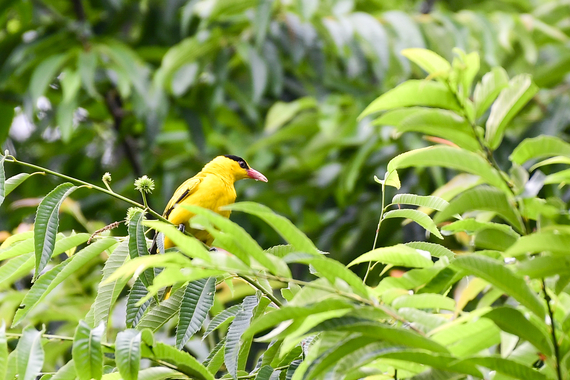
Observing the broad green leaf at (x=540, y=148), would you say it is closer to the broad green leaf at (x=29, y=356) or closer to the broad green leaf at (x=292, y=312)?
the broad green leaf at (x=292, y=312)

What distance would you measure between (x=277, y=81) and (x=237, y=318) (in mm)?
3773

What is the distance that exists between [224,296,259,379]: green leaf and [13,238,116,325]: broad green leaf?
16.4 inches

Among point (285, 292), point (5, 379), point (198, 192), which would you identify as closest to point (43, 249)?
point (5, 379)

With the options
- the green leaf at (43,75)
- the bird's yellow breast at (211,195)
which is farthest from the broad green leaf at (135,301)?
the green leaf at (43,75)

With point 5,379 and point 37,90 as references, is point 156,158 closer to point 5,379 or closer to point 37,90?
point 37,90

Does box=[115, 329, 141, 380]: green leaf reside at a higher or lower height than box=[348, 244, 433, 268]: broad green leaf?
lower

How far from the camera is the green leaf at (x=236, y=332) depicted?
158 centimetres

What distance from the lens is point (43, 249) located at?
1662 millimetres

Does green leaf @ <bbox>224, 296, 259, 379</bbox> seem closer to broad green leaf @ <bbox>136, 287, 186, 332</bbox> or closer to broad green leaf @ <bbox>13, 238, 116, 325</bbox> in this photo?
broad green leaf @ <bbox>136, 287, 186, 332</bbox>

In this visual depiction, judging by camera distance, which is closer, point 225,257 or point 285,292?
point 225,257

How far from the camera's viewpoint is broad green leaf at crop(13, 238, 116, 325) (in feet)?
5.60

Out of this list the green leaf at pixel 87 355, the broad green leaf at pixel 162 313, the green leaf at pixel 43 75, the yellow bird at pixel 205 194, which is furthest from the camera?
the green leaf at pixel 43 75

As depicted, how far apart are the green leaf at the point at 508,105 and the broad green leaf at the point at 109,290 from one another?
997 millimetres

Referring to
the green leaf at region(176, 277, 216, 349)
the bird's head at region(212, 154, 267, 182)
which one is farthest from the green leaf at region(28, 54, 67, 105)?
the green leaf at region(176, 277, 216, 349)
